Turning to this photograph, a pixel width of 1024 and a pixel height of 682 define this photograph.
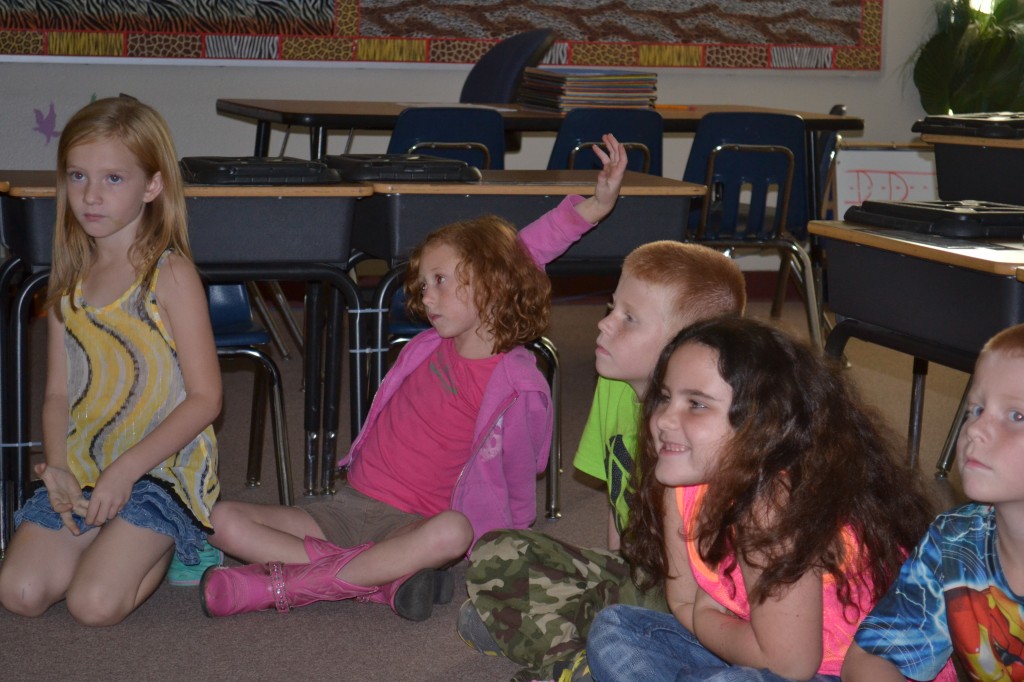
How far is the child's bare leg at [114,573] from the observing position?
2.06 m

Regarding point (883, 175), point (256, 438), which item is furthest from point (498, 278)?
point (883, 175)

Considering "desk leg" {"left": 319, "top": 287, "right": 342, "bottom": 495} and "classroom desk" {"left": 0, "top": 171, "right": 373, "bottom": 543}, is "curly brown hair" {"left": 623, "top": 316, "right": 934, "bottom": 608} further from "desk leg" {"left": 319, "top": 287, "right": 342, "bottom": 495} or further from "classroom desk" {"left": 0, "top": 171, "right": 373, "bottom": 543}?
"desk leg" {"left": 319, "top": 287, "right": 342, "bottom": 495}

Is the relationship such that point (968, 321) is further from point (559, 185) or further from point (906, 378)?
point (906, 378)

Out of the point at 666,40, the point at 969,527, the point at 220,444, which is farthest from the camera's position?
the point at 666,40

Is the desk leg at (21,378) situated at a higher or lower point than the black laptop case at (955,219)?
lower

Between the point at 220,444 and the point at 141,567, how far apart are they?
110cm

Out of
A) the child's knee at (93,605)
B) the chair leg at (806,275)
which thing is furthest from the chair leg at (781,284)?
the child's knee at (93,605)

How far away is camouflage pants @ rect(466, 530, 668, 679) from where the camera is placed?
1862 millimetres

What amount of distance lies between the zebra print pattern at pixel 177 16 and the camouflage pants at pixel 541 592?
341 cm

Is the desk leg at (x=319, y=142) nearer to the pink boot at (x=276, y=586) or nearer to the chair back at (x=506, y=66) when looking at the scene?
the chair back at (x=506, y=66)

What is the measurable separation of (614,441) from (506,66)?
2971mm

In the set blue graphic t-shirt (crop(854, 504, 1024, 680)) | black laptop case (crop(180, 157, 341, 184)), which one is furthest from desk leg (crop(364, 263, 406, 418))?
blue graphic t-shirt (crop(854, 504, 1024, 680))

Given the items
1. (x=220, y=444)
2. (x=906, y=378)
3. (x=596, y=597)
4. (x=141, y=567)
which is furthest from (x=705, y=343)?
(x=906, y=378)

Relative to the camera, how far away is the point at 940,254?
1936 millimetres
